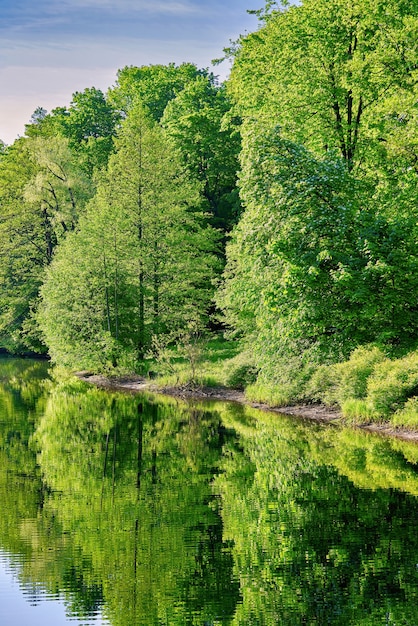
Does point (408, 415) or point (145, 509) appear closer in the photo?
point (145, 509)

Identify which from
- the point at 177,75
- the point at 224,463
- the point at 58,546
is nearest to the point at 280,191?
the point at 224,463

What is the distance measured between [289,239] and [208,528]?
34.7ft

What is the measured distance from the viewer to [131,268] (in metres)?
37.9

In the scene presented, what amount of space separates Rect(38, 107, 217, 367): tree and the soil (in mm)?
1443

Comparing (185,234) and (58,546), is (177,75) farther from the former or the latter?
(58,546)

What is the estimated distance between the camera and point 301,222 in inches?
797

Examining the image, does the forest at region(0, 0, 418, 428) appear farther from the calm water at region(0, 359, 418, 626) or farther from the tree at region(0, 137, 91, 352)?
the tree at region(0, 137, 91, 352)

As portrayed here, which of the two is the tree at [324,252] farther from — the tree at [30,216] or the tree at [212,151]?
the tree at [30,216]

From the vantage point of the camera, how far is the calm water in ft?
27.2

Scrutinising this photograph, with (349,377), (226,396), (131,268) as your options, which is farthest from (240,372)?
(131,268)

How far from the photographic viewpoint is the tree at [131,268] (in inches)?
1475

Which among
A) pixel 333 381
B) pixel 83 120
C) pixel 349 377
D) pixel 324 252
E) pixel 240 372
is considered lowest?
pixel 240 372

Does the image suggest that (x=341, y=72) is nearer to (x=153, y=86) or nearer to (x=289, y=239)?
(x=289, y=239)

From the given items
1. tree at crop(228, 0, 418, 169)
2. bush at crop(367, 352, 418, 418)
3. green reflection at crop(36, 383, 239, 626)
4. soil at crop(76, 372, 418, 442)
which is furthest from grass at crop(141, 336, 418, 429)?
tree at crop(228, 0, 418, 169)
